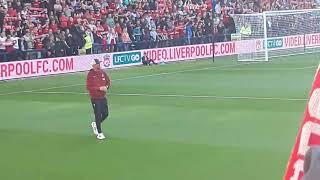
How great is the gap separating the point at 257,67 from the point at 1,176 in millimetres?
21328

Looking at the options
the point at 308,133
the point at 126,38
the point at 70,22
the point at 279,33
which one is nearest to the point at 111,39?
the point at 126,38

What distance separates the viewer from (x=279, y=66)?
29.1 meters

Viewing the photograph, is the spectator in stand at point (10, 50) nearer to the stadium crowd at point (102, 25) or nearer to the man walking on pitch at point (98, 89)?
the stadium crowd at point (102, 25)

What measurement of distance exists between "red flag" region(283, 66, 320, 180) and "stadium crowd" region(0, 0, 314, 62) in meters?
Answer: 24.8

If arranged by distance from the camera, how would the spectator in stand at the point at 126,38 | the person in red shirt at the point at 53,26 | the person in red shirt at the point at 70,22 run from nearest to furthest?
1. the person in red shirt at the point at 53,26
2. the person in red shirt at the point at 70,22
3. the spectator in stand at the point at 126,38

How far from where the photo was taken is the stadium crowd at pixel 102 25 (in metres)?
28.0

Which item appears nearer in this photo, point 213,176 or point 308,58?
point 213,176

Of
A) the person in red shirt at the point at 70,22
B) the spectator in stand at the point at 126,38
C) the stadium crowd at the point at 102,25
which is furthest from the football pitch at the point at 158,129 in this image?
the spectator in stand at the point at 126,38

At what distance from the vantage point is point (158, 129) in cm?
1304

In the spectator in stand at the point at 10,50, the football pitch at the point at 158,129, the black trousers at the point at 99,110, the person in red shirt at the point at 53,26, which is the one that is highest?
the person in red shirt at the point at 53,26

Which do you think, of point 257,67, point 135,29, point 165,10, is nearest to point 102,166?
point 257,67

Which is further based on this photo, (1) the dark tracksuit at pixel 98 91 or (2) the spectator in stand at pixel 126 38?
(2) the spectator in stand at pixel 126 38

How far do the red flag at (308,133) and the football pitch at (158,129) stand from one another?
6355 mm

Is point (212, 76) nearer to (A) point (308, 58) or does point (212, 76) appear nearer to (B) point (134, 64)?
(B) point (134, 64)
